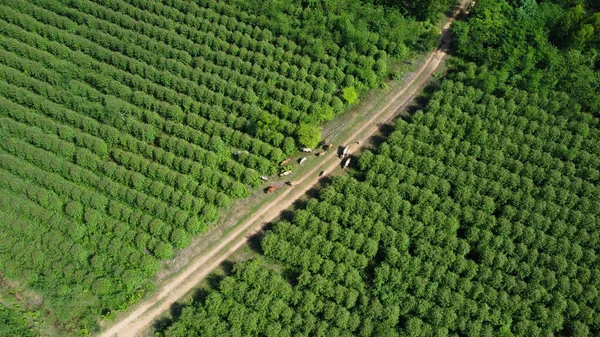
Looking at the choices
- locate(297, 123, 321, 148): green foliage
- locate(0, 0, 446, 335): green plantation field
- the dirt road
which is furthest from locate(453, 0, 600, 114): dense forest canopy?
locate(297, 123, 321, 148): green foliage

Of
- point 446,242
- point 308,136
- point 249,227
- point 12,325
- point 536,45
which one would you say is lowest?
point 12,325

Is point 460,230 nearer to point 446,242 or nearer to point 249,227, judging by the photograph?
point 446,242

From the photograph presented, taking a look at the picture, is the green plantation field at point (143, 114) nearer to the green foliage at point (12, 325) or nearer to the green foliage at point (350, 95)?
the green foliage at point (350, 95)

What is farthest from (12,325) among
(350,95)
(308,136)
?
(350,95)

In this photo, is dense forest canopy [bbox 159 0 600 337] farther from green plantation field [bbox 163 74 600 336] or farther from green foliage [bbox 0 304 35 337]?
green foliage [bbox 0 304 35 337]

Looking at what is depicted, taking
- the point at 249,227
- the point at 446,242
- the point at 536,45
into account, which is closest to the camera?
the point at 446,242

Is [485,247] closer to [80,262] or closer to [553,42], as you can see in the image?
[553,42]

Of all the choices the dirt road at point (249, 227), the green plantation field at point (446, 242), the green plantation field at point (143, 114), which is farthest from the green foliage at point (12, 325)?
the green plantation field at point (446, 242)
